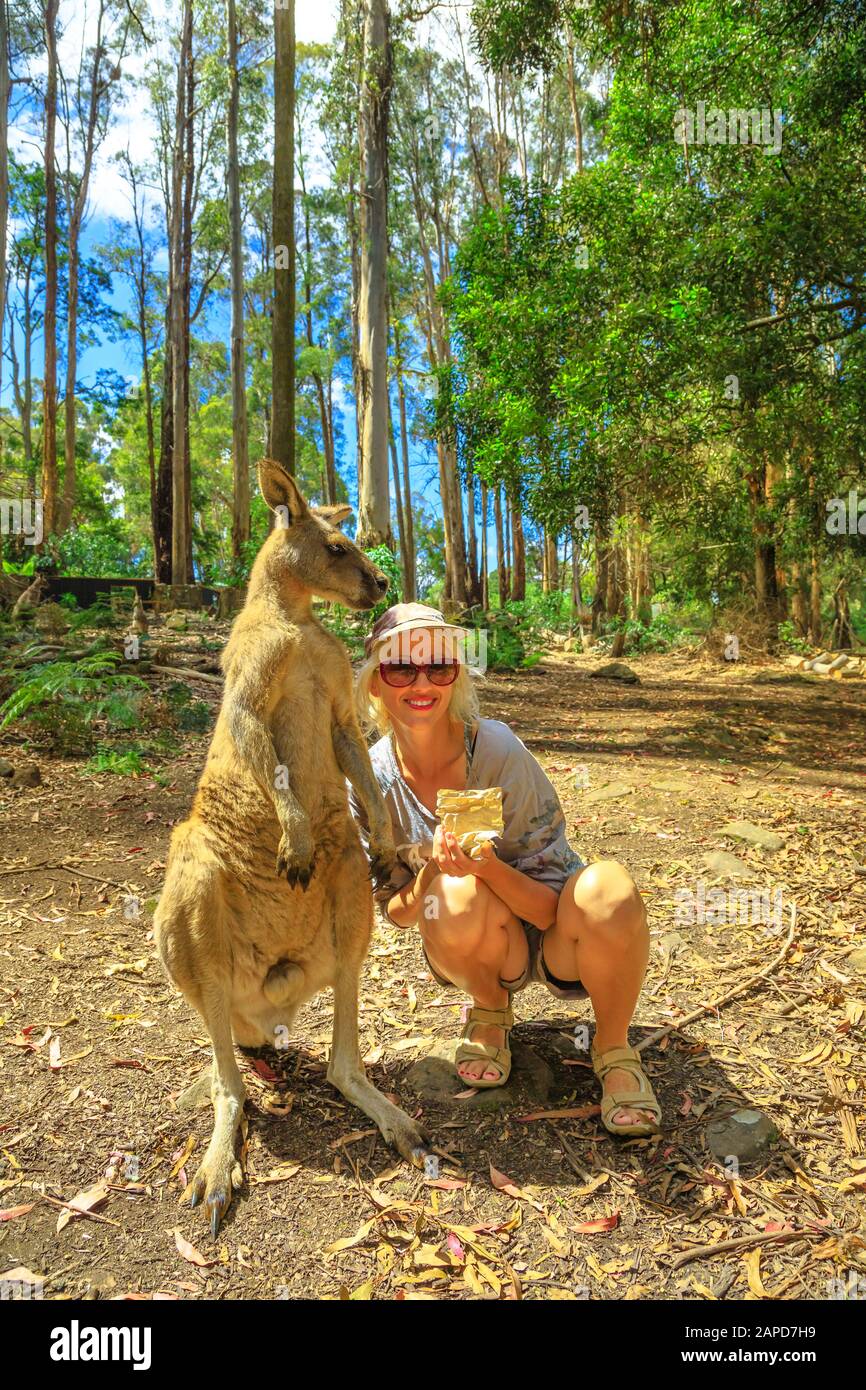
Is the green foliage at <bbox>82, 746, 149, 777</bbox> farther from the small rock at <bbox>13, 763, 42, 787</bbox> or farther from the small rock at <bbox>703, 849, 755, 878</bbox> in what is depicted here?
the small rock at <bbox>703, 849, 755, 878</bbox>

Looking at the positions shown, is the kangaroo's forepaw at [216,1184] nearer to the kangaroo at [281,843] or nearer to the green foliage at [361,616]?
the kangaroo at [281,843]

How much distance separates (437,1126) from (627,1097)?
56cm

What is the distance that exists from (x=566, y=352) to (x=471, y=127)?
18.5 meters

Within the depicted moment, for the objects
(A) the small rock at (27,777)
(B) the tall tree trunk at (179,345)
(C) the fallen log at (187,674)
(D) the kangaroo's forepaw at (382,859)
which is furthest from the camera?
(B) the tall tree trunk at (179,345)

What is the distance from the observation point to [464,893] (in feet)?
8.48

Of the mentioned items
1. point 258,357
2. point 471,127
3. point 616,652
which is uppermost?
point 471,127

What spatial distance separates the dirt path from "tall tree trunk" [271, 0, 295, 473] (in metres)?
3.48

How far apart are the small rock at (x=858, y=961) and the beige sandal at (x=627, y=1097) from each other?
136 cm

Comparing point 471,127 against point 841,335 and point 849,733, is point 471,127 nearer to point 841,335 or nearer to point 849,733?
point 841,335

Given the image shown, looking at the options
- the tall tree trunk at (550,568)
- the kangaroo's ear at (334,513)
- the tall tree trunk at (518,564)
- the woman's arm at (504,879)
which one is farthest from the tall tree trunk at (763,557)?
the woman's arm at (504,879)

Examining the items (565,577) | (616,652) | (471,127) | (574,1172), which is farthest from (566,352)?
(565,577)

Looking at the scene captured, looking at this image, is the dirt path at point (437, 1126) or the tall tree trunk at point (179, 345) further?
the tall tree trunk at point (179, 345)

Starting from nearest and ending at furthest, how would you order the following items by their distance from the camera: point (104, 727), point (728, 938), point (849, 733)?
point (728, 938) → point (104, 727) → point (849, 733)

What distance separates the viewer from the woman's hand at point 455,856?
7.90 ft
